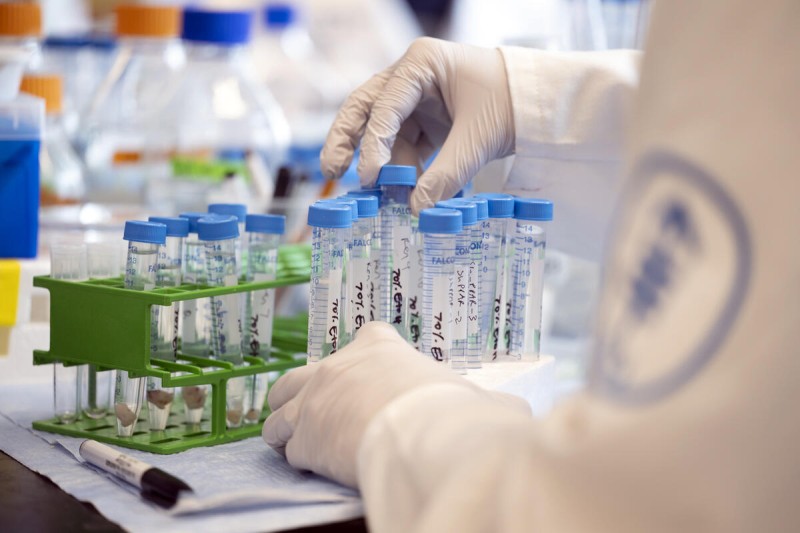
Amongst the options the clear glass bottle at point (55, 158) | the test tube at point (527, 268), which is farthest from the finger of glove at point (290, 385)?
the clear glass bottle at point (55, 158)

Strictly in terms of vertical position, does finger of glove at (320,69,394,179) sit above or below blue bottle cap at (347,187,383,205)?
above

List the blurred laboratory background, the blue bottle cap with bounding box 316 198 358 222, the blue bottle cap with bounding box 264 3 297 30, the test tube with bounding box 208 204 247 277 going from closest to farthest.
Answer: the blue bottle cap with bounding box 316 198 358 222 → the test tube with bounding box 208 204 247 277 → the blurred laboratory background → the blue bottle cap with bounding box 264 3 297 30

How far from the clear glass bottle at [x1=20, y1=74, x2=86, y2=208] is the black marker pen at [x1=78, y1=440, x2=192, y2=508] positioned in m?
1.17

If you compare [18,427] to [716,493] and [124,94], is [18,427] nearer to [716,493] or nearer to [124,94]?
[716,493]

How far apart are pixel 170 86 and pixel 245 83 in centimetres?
24

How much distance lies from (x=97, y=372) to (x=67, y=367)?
53mm

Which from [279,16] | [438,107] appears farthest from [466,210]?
[279,16]

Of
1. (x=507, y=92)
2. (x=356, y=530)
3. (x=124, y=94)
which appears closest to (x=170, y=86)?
(x=124, y=94)

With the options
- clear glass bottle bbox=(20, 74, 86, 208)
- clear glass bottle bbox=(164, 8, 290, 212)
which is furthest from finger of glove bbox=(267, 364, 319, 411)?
clear glass bottle bbox=(164, 8, 290, 212)

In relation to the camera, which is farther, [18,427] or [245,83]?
[245,83]

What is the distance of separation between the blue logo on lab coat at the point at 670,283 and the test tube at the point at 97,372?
0.81m

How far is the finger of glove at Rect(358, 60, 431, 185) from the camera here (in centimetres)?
142

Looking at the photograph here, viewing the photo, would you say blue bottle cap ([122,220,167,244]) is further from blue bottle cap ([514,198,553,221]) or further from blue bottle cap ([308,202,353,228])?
blue bottle cap ([514,198,553,221])

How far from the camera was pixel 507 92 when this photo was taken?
59.9 inches
